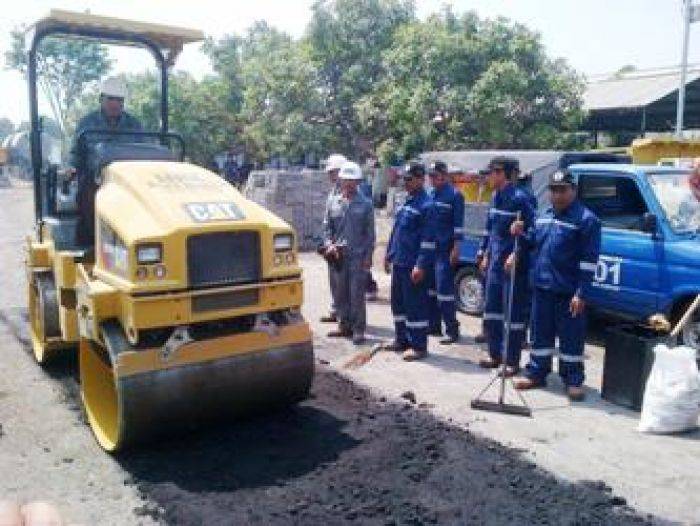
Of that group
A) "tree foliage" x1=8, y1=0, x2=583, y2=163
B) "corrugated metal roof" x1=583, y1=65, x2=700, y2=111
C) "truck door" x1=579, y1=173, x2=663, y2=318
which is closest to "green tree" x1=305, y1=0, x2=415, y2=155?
"tree foliage" x1=8, y1=0, x2=583, y2=163

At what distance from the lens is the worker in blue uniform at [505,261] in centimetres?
655

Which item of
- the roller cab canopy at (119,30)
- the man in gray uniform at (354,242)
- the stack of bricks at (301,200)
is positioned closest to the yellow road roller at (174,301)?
Result: the roller cab canopy at (119,30)

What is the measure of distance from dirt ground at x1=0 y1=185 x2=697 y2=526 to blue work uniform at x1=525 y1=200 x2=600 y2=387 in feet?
2.87

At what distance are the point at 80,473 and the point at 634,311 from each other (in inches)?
208

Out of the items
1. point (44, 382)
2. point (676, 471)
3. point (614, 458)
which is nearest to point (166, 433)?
point (44, 382)

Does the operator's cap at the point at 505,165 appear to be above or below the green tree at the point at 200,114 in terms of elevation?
below

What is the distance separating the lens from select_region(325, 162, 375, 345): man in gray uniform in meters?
7.60

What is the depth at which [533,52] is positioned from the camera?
14586 millimetres

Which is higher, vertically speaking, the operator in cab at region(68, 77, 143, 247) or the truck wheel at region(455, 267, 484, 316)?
the operator in cab at region(68, 77, 143, 247)

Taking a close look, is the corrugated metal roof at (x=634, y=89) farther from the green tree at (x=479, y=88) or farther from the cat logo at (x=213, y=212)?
the cat logo at (x=213, y=212)

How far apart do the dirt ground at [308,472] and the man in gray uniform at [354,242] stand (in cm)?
172

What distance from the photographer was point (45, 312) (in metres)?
6.19

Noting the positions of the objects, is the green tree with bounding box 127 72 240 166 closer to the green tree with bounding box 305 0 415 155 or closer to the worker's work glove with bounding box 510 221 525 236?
the green tree with bounding box 305 0 415 155

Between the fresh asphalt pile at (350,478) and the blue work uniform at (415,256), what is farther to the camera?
the blue work uniform at (415,256)
